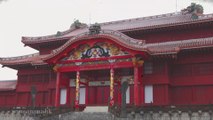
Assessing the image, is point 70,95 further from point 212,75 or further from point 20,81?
point 212,75

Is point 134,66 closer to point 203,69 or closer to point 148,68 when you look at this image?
point 148,68

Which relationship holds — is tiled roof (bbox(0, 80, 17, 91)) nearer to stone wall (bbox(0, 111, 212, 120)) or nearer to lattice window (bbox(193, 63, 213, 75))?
stone wall (bbox(0, 111, 212, 120))

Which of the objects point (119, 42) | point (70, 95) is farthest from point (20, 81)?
point (119, 42)

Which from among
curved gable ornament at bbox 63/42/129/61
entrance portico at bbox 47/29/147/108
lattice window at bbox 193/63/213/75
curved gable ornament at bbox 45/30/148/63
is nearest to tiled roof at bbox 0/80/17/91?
entrance portico at bbox 47/29/147/108

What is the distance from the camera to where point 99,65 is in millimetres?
23109

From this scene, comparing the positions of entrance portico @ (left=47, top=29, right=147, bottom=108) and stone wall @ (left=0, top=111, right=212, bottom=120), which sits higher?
entrance portico @ (left=47, top=29, right=147, bottom=108)

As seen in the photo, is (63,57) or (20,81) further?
(20,81)

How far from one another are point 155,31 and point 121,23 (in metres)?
7.84

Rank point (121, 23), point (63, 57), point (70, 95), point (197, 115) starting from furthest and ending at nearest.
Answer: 1. point (121, 23)
2. point (70, 95)
3. point (63, 57)
4. point (197, 115)

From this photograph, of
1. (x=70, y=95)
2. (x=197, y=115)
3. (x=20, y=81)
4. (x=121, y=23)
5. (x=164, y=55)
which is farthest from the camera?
(x=121, y=23)

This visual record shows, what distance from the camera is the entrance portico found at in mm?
21906

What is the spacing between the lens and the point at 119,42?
71.6 feet

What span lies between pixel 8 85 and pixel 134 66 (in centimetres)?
1493

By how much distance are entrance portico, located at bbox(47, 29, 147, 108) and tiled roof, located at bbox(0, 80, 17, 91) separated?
660cm
